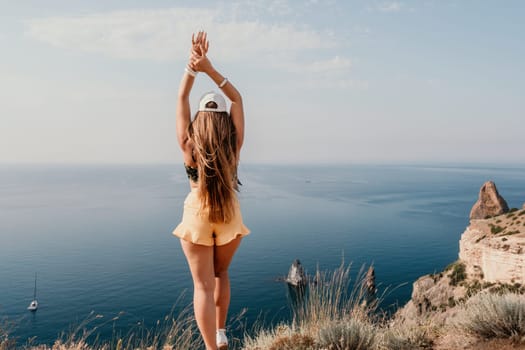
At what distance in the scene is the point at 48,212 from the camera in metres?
102

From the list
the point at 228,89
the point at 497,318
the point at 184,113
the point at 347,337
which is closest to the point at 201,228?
the point at 184,113

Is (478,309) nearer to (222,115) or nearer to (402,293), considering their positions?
(222,115)

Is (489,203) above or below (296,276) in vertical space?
above

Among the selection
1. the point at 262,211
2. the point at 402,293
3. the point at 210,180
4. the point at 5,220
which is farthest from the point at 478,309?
the point at 5,220

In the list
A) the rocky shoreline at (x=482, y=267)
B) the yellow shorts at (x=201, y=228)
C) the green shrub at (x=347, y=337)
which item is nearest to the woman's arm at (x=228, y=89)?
the yellow shorts at (x=201, y=228)

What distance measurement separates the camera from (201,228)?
107 inches

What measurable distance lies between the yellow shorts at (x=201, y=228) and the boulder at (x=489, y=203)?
74889 millimetres

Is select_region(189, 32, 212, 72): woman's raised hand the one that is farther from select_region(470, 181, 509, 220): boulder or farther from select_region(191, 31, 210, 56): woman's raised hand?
select_region(470, 181, 509, 220): boulder

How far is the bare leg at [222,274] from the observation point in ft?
9.51

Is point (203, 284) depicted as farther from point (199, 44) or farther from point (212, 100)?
point (199, 44)

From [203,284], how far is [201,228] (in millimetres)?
446

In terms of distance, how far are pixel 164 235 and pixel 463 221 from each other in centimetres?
7019

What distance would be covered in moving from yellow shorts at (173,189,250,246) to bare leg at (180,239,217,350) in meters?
0.08

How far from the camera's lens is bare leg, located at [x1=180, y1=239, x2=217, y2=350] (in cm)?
277
